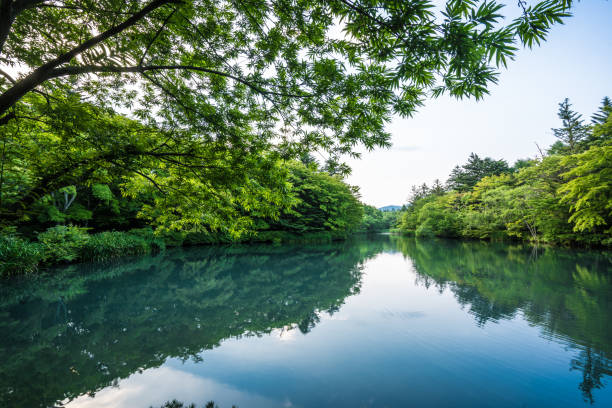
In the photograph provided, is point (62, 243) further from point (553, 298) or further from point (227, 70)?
point (553, 298)

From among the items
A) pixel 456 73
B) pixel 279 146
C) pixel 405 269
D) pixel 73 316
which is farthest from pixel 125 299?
pixel 405 269

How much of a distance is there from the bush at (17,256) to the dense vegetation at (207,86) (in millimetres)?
8207

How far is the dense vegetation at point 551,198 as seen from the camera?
567 inches

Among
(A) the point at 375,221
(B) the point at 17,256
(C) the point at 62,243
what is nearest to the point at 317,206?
(C) the point at 62,243

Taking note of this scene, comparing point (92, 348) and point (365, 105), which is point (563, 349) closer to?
point (365, 105)

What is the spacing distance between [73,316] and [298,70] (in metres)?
6.88

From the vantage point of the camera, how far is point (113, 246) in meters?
12.5

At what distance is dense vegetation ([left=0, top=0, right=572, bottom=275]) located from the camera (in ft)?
5.62

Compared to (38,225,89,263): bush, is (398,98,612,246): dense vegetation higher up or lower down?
higher up

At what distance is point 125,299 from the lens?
6.45 meters

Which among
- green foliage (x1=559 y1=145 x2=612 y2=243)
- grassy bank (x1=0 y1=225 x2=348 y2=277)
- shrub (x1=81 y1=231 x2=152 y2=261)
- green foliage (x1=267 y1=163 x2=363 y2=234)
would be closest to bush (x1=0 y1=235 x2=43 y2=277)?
grassy bank (x1=0 y1=225 x2=348 y2=277)

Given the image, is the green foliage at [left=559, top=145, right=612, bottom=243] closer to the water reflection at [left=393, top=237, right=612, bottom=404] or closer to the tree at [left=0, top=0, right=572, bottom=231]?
the water reflection at [left=393, top=237, right=612, bottom=404]

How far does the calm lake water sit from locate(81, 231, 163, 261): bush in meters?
3.84

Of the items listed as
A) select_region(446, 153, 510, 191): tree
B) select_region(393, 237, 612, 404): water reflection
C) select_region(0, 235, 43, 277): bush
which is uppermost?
select_region(446, 153, 510, 191): tree
